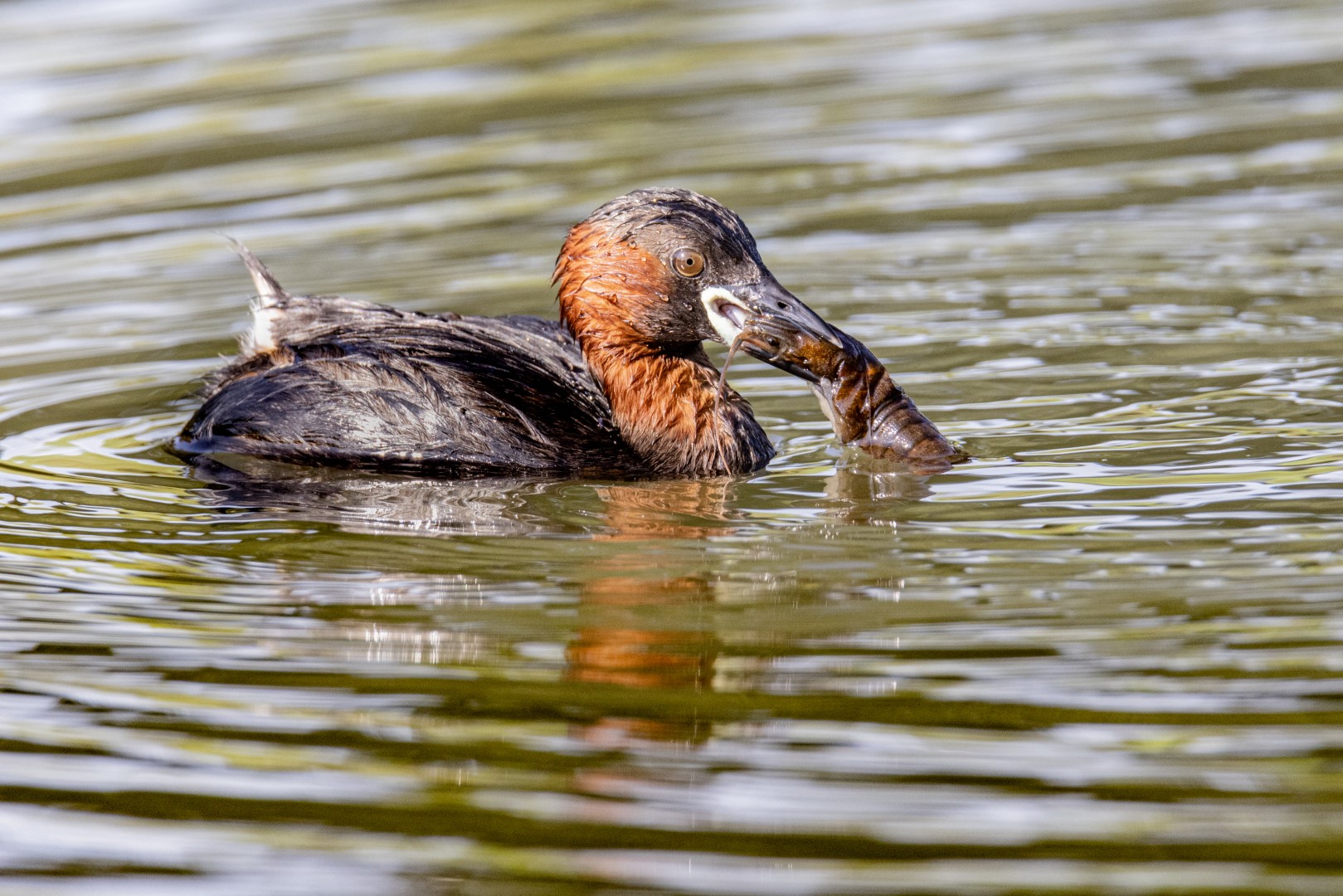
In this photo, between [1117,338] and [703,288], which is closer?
[703,288]

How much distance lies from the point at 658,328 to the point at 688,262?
310 millimetres

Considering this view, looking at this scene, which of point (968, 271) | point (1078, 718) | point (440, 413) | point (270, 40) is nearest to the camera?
point (1078, 718)

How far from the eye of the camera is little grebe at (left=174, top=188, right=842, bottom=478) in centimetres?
728

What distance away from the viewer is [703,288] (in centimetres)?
733

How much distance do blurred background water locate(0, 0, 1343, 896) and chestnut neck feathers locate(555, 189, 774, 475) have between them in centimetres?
26

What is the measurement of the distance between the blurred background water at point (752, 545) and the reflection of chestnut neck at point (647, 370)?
0.23 m

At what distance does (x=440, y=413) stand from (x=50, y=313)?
392 centimetres

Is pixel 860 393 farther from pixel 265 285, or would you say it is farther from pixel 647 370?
pixel 265 285

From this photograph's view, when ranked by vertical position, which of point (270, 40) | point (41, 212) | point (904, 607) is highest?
point (270, 40)

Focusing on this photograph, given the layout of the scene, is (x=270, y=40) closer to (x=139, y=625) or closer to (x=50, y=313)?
(x=50, y=313)

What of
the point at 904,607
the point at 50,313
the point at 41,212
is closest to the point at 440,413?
the point at 904,607

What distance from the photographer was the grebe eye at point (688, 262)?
23.9 ft

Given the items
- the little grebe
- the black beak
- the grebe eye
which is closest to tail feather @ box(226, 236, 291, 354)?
the little grebe

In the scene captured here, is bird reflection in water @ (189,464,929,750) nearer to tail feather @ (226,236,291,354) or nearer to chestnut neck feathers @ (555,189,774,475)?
chestnut neck feathers @ (555,189,774,475)
